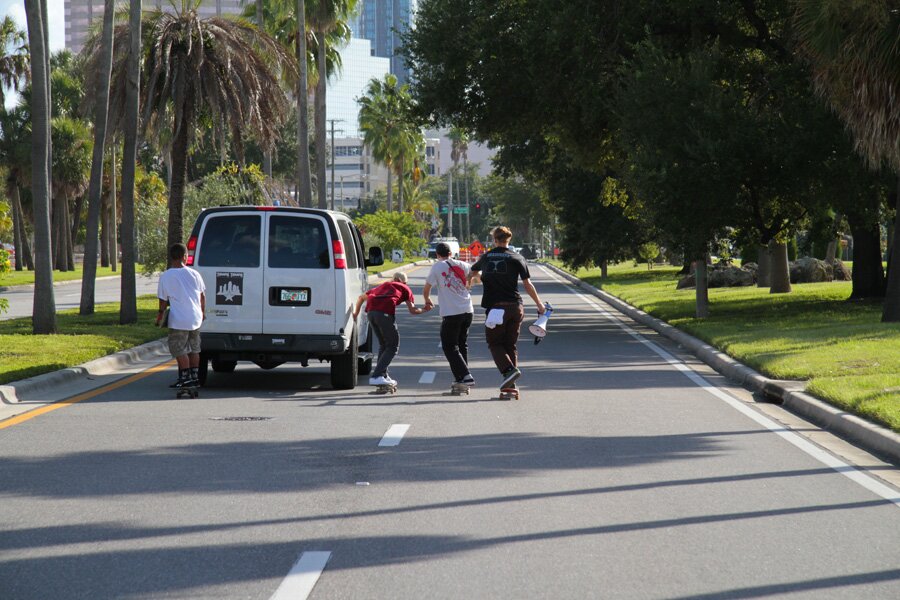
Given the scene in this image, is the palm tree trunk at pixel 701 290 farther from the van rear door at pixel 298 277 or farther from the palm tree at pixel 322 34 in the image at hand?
the palm tree at pixel 322 34

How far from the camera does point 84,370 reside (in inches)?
656

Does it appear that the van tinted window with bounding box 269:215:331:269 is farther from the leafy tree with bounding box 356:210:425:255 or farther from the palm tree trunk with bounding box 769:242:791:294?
the leafy tree with bounding box 356:210:425:255

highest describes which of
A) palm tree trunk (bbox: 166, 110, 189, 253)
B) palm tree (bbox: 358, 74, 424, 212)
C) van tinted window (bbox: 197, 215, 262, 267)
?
palm tree (bbox: 358, 74, 424, 212)

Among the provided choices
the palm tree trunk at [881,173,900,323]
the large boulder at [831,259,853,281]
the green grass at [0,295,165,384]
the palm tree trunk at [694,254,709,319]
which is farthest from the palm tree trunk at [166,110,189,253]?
the large boulder at [831,259,853,281]

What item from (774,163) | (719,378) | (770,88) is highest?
(770,88)

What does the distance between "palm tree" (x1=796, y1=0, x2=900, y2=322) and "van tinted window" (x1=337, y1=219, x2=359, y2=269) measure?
7216 millimetres

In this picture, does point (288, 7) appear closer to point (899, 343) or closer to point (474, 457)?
point (899, 343)

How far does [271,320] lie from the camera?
49.6 ft

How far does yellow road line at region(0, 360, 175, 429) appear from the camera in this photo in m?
12.3

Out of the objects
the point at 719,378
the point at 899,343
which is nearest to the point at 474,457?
the point at 719,378

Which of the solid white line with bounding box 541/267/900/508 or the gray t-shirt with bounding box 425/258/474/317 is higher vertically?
the gray t-shirt with bounding box 425/258/474/317

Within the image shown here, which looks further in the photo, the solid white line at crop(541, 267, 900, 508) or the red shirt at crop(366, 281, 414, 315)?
the red shirt at crop(366, 281, 414, 315)

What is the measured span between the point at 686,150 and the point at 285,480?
16.5m

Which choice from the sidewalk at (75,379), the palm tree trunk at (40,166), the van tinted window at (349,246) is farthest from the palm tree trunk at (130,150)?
the van tinted window at (349,246)
